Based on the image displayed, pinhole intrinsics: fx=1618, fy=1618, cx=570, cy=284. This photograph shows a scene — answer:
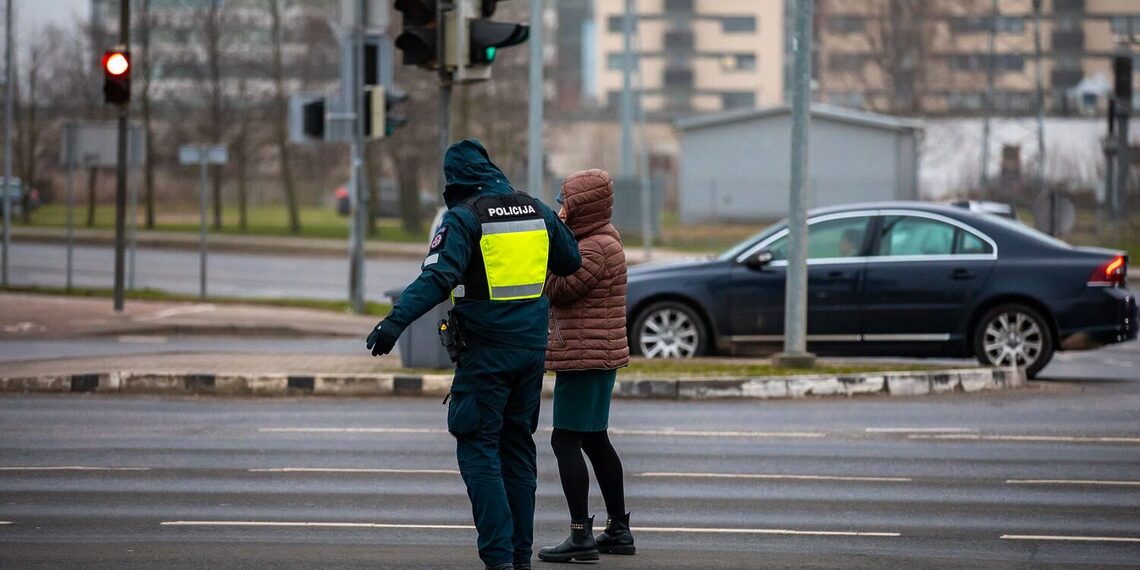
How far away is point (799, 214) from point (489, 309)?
8.45 meters

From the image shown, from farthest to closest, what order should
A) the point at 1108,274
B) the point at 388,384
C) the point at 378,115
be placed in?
the point at 378,115, the point at 1108,274, the point at 388,384

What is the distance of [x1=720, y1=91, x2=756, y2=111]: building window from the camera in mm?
101812

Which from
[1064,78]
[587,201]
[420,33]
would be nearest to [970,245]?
[420,33]

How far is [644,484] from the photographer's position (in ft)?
Result: 30.0

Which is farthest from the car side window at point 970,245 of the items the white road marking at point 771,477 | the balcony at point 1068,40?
the balcony at point 1068,40

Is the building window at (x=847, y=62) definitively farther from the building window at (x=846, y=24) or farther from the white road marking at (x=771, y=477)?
the white road marking at (x=771, y=477)

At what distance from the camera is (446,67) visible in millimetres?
12477

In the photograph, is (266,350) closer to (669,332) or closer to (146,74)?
(669,332)

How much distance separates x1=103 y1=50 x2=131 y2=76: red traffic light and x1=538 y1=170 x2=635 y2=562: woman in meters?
14.8

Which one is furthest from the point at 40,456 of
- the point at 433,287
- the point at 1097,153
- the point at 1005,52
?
the point at 1005,52

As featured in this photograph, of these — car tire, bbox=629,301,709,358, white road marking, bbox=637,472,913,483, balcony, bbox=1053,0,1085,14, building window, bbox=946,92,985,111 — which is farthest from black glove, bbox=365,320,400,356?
balcony, bbox=1053,0,1085,14

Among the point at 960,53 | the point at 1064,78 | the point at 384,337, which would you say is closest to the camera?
the point at 384,337

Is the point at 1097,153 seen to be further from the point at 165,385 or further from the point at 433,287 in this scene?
the point at 433,287

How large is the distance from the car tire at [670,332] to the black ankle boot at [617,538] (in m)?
8.43
